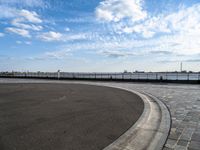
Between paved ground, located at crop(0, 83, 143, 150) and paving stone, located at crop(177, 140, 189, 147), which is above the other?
paved ground, located at crop(0, 83, 143, 150)

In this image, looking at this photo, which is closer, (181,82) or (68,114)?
(68,114)

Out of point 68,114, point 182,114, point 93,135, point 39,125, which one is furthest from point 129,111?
point 39,125

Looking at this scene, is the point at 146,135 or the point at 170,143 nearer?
the point at 170,143

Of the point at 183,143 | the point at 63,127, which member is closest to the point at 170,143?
the point at 183,143

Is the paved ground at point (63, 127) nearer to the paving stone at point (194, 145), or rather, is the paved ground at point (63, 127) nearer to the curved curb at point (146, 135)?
the curved curb at point (146, 135)

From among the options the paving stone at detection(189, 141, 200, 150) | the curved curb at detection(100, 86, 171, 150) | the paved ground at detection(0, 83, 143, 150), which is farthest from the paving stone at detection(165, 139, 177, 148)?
the paved ground at detection(0, 83, 143, 150)

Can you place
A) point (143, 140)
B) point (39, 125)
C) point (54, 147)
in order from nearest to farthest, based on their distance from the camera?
point (54, 147) < point (143, 140) < point (39, 125)

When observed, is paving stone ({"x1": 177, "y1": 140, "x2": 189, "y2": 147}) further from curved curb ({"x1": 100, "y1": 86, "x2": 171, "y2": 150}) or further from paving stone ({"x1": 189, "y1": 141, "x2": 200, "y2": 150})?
curved curb ({"x1": 100, "y1": 86, "x2": 171, "y2": 150})

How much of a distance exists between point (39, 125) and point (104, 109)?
112 inches

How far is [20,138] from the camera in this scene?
4172 mm

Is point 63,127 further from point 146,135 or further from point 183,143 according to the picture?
point 183,143

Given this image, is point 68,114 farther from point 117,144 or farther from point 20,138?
point 117,144

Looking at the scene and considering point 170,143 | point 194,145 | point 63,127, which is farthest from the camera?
point 63,127

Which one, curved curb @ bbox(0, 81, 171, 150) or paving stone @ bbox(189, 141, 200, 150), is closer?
paving stone @ bbox(189, 141, 200, 150)
